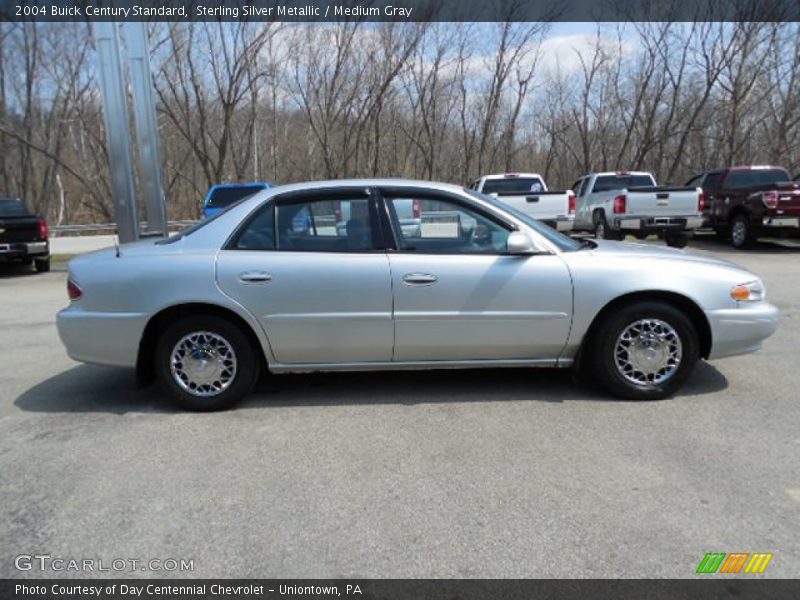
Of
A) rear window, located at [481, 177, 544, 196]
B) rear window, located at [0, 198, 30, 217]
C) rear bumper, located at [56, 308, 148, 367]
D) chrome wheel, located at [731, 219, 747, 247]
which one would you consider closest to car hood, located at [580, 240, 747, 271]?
rear bumper, located at [56, 308, 148, 367]

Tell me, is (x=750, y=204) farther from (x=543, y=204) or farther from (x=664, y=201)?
(x=543, y=204)

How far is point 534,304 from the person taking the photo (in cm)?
436

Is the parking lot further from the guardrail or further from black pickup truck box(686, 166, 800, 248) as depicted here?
the guardrail

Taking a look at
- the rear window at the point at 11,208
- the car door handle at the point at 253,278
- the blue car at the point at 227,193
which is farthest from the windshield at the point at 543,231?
the rear window at the point at 11,208

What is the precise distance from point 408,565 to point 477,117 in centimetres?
2721

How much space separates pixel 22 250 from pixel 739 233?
16.0 metres

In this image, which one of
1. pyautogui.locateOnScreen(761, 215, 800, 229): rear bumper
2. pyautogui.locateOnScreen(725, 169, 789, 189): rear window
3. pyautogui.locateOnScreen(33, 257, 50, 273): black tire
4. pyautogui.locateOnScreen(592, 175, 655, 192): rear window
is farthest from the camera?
pyautogui.locateOnScreen(592, 175, 655, 192): rear window

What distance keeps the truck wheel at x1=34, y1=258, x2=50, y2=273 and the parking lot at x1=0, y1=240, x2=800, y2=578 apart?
9.99 meters

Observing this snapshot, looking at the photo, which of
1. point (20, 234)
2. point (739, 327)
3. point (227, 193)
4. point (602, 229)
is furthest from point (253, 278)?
point (602, 229)

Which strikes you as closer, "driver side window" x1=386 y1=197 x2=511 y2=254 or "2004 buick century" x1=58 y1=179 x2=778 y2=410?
"2004 buick century" x1=58 y1=179 x2=778 y2=410

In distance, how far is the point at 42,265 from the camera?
1384 centimetres
